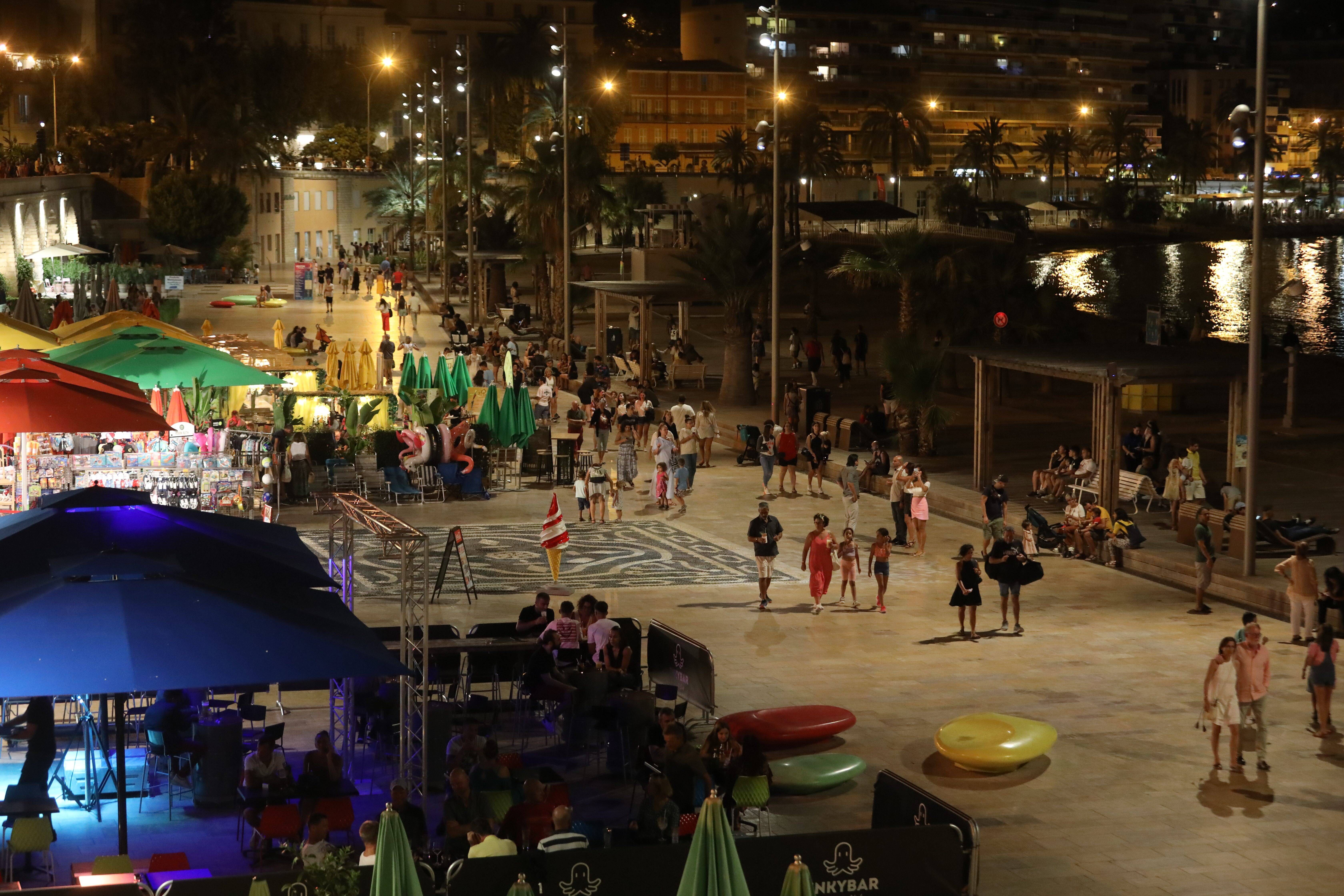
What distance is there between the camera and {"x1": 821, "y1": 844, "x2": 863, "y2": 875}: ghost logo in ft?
35.4

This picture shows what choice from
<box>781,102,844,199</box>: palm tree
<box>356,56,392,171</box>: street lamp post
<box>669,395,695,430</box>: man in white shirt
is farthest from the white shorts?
<box>356,56,392,171</box>: street lamp post

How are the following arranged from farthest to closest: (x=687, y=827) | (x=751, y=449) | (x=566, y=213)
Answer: (x=566, y=213)
(x=751, y=449)
(x=687, y=827)

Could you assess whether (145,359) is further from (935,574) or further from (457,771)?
(457,771)

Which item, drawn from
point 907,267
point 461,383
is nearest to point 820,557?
point 461,383

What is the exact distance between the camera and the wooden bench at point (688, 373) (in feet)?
150

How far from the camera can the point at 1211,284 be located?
10431 cm

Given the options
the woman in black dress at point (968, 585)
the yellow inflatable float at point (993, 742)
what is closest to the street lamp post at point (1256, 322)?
the woman in black dress at point (968, 585)

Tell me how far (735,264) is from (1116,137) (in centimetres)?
14034

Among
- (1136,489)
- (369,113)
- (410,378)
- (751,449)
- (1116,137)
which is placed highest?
(1116,137)

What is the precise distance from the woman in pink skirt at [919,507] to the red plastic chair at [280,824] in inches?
545

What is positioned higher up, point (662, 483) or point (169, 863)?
point (662, 483)

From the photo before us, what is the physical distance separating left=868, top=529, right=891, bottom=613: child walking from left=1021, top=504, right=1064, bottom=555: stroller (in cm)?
406

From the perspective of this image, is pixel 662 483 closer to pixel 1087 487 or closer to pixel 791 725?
pixel 1087 487

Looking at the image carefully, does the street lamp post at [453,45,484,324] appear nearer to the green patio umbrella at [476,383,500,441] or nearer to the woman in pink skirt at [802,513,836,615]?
the green patio umbrella at [476,383,500,441]
